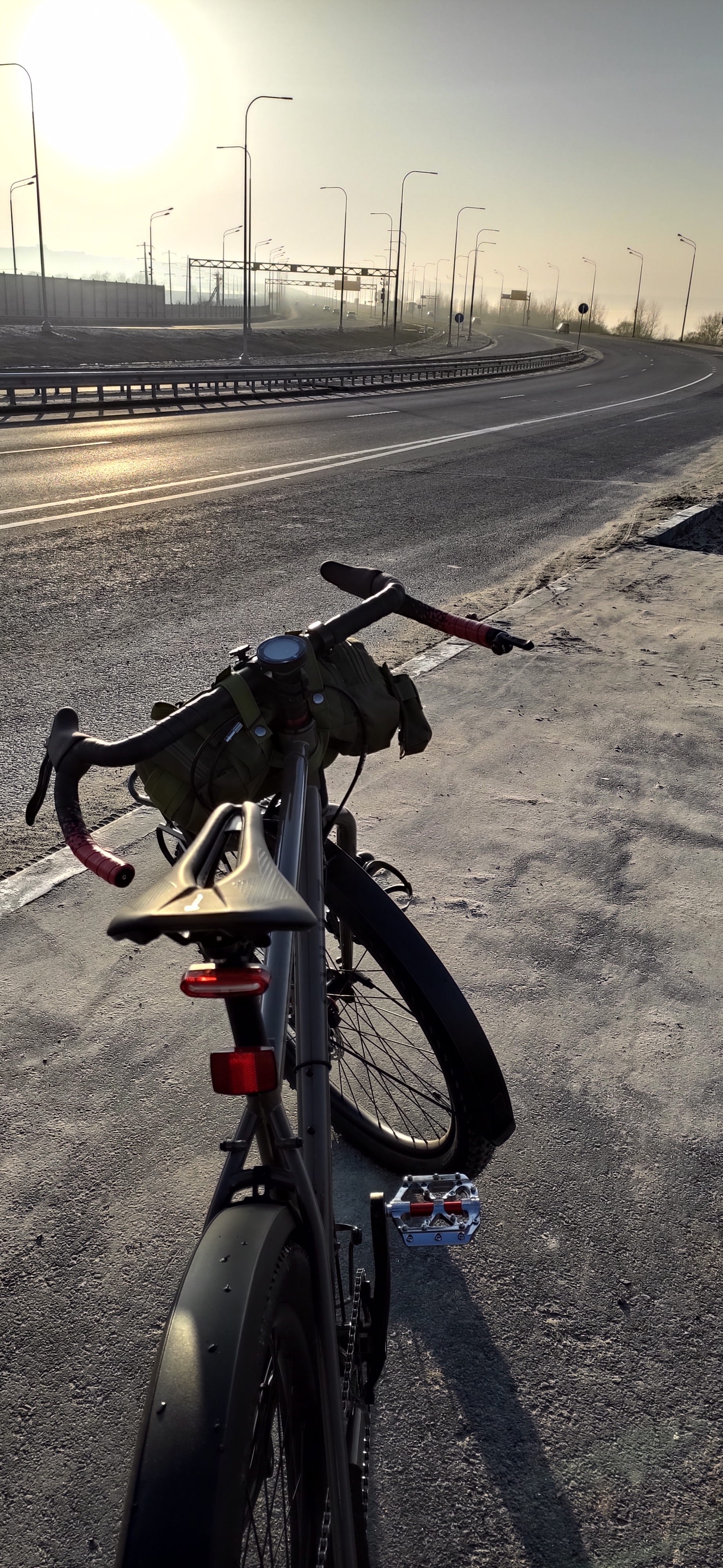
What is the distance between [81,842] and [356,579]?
44.2 inches

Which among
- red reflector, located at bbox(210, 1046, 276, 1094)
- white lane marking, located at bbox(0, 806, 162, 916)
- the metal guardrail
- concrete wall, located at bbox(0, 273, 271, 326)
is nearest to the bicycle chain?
red reflector, located at bbox(210, 1046, 276, 1094)

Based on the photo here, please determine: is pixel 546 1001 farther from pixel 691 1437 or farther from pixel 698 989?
pixel 691 1437

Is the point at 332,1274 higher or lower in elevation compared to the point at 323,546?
higher

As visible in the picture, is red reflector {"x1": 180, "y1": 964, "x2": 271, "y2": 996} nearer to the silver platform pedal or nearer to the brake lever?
the brake lever

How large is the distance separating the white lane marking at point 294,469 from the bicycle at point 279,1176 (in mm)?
9187

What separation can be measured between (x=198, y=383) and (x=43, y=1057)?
27.4 meters

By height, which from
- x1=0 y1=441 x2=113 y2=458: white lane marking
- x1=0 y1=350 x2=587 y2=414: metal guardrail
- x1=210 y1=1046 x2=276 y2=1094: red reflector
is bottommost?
x1=0 y1=441 x2=113 y2=458: white lane marking

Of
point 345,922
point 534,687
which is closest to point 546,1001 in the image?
Result: point 345,922

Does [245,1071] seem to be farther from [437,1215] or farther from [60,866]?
[60,866]

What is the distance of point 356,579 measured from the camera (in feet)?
8.15

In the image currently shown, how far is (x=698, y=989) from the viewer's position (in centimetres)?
321

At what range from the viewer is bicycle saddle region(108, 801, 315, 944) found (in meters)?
0.99

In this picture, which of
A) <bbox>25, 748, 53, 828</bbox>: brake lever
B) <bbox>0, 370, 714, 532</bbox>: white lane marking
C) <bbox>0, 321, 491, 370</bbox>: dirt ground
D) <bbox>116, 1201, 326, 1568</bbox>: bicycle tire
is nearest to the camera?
<bbox>116, 1201, 326, 1568</bbox>: bicycle tire

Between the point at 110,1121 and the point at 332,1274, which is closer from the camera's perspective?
the point at 332,1274
